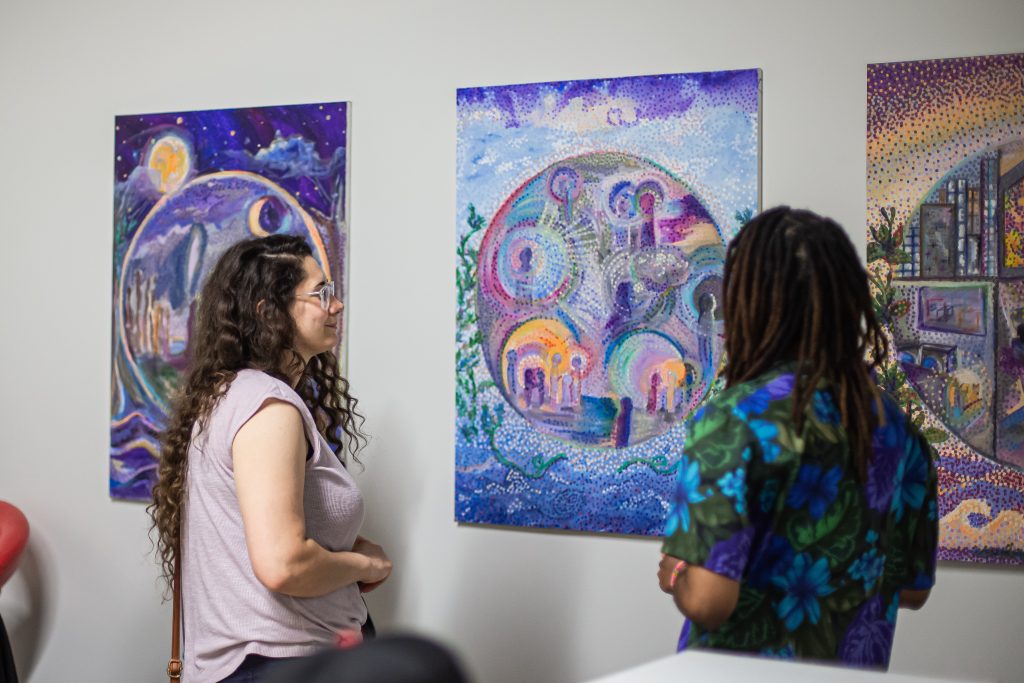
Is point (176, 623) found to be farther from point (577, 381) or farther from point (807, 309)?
point (807, 309)

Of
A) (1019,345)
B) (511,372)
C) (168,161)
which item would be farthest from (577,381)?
(168,161)

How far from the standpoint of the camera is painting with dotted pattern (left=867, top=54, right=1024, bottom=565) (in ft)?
6.91

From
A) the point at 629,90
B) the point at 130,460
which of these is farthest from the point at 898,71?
the point at 130,460

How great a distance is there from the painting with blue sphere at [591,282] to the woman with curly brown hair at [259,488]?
0.52 m

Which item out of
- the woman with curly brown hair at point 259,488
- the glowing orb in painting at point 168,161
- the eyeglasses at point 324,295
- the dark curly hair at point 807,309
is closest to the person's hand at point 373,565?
the woman with curly brown hair at point 259,488

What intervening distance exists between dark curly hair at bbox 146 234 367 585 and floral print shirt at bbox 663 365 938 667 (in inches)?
37.1

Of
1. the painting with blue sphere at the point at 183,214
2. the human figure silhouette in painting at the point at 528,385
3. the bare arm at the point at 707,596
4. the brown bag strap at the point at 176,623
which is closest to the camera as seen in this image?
the bare arm at the point at 707,596

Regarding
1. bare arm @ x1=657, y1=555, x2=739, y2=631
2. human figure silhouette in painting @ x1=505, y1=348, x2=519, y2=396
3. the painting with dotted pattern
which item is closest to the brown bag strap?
human figure silhouette in painting @ x1=505, y1=348, x2=519, y2=396

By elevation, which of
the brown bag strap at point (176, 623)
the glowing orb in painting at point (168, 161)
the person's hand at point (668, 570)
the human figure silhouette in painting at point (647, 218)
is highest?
the glowing orb in painting at point (168, 161)

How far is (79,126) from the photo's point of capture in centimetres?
291

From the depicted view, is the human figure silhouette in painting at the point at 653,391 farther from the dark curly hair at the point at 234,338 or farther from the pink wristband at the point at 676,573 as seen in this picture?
the pink wristband at the point at 676,573

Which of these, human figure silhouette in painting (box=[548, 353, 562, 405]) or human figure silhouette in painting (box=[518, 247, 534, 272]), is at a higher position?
human figure silhouette in painting (box=[518, 247, 534, 272])

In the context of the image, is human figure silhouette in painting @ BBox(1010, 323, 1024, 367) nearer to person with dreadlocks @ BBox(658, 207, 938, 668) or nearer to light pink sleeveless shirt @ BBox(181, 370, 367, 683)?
person with dreadlocks @ BBox(658, 207, 938, 668)

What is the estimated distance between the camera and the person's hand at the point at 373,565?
189 cm
